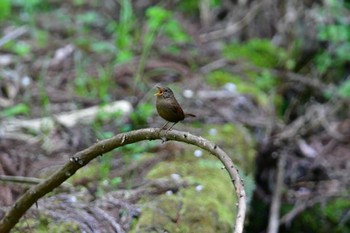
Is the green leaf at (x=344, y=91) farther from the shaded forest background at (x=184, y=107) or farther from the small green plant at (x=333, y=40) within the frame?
the small green plant at (x=333, y=40)

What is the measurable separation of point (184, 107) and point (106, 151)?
239 centimetres

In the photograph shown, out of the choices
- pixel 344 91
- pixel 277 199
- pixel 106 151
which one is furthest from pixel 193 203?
pixel 344 91

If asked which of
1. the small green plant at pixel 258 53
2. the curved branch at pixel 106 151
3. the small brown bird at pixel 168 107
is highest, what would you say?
the small green plant at pixel 258 53

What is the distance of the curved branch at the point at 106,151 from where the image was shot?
2385 millimetres

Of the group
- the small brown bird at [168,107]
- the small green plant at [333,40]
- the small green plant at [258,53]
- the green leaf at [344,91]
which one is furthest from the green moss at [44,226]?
the small green plant at [333,40]

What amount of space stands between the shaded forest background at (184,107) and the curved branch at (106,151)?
25 centimetres

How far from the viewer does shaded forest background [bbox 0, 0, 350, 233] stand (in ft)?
11.5

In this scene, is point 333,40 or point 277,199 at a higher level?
point 333,40

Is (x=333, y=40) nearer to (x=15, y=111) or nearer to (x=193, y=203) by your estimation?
(x=15, y=111)

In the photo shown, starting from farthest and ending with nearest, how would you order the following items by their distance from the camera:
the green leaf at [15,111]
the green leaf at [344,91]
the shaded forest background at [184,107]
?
1. the green leaf at [344,91]
2. the green leaf at [15,111]
3. the shaded forest background at [184,107]

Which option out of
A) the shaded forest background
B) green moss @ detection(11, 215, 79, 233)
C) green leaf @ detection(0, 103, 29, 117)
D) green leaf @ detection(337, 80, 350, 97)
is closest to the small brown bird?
the shaded forest background

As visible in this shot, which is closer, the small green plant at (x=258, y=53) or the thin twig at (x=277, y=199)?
the thin twig at (x=277, y=199)

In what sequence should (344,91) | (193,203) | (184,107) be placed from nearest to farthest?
(193,203) → (184,107) → (344,91)

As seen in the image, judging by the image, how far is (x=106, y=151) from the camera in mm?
2686
